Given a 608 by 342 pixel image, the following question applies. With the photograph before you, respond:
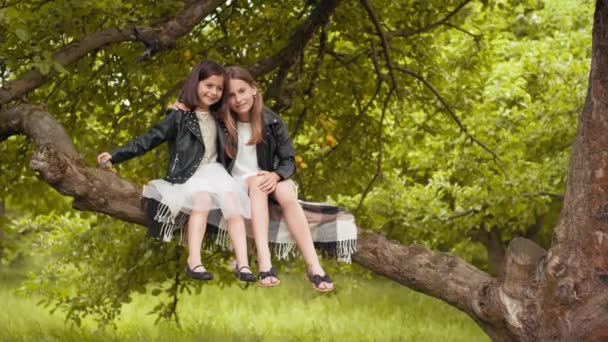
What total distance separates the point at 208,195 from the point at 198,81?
0.51 m

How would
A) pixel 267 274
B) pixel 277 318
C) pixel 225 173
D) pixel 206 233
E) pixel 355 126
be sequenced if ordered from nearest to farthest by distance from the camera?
pixel 267 274 → pixel 225 173 → pixel 206 233 → pixel 355 126 → pixel 277 318

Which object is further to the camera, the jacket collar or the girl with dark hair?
the jacket collar

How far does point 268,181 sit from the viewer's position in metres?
3.97

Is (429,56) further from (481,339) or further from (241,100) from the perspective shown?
(241,100)

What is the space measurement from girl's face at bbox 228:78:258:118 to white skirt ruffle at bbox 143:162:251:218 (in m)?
0.30

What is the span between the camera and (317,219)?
4.32 metres

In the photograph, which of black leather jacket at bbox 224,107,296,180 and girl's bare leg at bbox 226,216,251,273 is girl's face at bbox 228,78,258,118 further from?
girl's bare leg at bbox 226,216,251,273

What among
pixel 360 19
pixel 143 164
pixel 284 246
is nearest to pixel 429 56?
pixel 360 19

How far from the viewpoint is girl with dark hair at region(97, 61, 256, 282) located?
12.9 feet

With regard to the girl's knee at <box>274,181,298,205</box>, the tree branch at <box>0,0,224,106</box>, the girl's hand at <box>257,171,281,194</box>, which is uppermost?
the tree branch at <box>0,0,224,106</box>

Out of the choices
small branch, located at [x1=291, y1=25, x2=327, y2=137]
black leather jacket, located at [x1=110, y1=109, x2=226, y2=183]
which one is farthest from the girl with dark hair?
small branch, located at [x1=291, y1=25, x2=327, y2=137]

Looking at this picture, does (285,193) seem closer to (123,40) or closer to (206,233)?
(206,233)

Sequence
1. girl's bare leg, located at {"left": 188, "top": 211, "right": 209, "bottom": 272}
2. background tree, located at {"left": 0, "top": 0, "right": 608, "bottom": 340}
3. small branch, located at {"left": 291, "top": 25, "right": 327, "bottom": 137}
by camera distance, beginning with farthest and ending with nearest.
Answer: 1. small branch, located at {"left": 291, "top": 25, "right": 327, "bottom": 137}
2. background tree, located at {"left": 0, "top": 0, "right": 608, "bottom": 340}
3. girl's bare leg, located at {"left": 188, "top": 211, "right": 209, "bottom": 272}

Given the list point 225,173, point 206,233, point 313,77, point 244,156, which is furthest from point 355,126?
point 225,173
